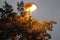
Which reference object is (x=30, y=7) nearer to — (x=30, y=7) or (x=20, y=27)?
(x=30, y=7)

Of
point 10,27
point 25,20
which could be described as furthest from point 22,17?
point 10,27

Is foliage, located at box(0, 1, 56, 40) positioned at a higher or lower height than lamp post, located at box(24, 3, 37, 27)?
lower

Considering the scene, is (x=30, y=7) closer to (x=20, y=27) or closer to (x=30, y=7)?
(x=30, y=7)

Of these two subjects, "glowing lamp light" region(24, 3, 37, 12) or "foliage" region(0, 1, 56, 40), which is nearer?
"foliage" region(0, 1, 56, 40)

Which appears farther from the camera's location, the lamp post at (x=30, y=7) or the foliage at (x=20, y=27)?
the lamp post at (x=30, y=7)

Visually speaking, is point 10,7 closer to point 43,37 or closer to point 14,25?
point 14,25

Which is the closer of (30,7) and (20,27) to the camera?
(20,27)

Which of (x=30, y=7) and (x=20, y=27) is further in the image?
(x=30, y=7)

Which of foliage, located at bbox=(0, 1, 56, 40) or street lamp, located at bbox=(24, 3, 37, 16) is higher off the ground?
street lamp, located at bbox=(24, 3, 37, 16)

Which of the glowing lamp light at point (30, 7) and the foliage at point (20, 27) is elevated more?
the glowing lamp light at point (30, 7)

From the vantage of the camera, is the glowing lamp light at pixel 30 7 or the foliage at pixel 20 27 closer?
the foliage at pixel 20 27

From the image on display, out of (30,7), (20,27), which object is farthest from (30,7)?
(20,27)

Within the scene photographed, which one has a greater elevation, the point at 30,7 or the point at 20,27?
the point at 30,7

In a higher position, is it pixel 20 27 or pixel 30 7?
pixel 30 7
